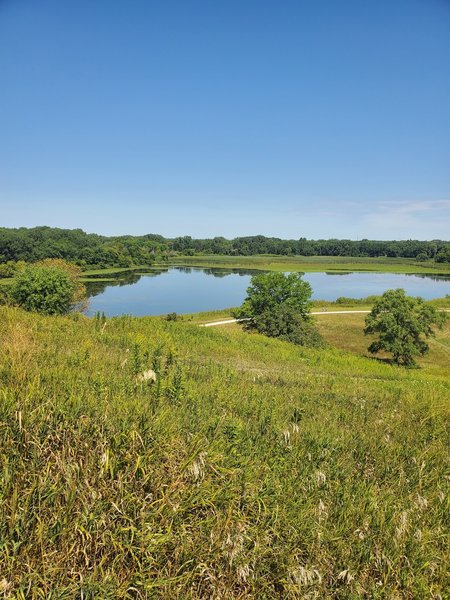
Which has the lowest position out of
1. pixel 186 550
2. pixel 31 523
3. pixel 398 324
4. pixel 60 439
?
pixel 398 324

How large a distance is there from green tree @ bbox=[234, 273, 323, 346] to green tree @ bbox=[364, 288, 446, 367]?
703 cm

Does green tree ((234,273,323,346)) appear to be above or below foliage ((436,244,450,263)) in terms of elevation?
below

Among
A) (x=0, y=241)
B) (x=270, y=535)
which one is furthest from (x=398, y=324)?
(x=0, y=241)

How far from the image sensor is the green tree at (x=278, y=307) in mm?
36656

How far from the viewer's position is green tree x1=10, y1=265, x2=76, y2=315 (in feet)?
132

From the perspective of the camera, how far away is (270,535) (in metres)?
2.81

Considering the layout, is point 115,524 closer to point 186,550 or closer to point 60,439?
point 186,550

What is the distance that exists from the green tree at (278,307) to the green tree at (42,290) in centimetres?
2168

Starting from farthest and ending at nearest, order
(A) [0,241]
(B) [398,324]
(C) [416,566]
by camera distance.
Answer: (A) [0,241], (B) [398,324], (C) [416,566]

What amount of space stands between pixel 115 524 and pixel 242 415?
300cm

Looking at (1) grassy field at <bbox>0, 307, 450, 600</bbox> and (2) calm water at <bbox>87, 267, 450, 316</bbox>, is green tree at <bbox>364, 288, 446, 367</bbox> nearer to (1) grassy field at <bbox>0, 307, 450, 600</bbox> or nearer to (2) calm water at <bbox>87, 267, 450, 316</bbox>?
(1) grassy field at <bbox>0, 307, 450, 600</bbox>

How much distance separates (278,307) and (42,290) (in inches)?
1122

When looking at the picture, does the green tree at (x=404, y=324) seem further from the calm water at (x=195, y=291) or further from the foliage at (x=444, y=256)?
the foliage at (x=444, y=256)

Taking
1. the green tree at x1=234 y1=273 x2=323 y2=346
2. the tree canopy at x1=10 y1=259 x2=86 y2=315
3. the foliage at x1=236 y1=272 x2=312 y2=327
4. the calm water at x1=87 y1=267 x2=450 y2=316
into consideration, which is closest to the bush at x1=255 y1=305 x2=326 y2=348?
the green tree at x1=234 y1=273 x2=323 y2=346
